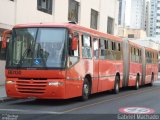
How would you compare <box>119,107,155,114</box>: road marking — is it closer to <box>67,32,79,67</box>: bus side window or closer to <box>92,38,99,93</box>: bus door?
<box>67,32,79,67</box>: bus side window

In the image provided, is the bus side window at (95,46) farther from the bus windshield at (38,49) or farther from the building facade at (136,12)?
the building facade at (136,12)

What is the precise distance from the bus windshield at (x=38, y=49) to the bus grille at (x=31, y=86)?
53cm

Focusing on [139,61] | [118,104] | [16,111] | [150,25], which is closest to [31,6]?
[139,61]

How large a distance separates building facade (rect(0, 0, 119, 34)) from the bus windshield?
844 cm

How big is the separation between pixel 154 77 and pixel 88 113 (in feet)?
70.2

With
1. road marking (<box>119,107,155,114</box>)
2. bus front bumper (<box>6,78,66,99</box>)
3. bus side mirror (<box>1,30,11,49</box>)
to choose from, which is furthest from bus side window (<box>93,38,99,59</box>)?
road marking (<box>119,107,155,114</box>)

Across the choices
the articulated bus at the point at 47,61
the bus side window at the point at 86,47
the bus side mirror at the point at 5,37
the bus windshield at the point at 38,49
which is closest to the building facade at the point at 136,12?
the bus side window at the point at 86,47

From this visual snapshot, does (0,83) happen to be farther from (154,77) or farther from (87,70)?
(154,77)

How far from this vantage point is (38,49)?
53.2ft

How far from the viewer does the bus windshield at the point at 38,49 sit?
632 inches

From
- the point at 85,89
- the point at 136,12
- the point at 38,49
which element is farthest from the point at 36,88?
the point at 136,12

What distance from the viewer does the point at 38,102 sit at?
58.2 feet

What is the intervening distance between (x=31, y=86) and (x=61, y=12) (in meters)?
16.9

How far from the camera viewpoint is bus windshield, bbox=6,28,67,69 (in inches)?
632
